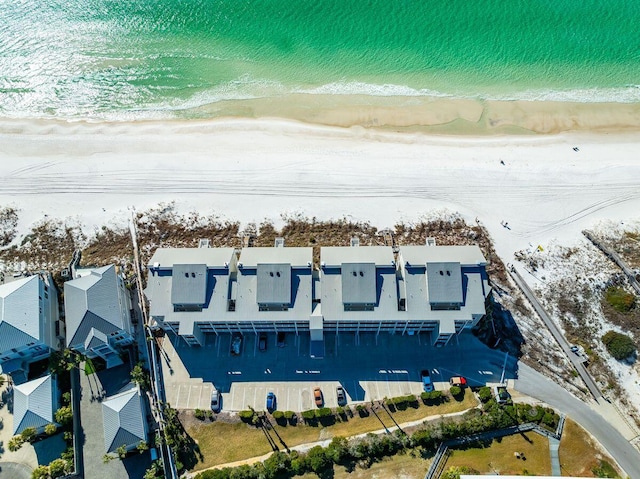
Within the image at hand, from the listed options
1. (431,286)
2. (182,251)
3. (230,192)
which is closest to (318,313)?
(431,286)

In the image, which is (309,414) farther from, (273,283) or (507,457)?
(507,457)

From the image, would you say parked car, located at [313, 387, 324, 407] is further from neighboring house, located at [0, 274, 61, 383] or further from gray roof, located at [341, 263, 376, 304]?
neighboring house, located at [0, 274, 61, 383]

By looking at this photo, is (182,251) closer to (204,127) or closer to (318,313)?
(318,313)

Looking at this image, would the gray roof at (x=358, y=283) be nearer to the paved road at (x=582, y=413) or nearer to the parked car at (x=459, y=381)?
the parked car at (x=459, y=381)

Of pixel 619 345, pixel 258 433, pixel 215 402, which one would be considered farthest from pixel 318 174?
pixel 619 345

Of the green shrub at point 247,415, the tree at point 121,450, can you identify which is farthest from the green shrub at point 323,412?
the tree at point 121,450

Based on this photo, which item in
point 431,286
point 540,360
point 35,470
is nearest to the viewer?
point 35,470

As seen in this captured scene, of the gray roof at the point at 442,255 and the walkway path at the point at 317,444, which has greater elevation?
the gray roof at the point at 442,255
